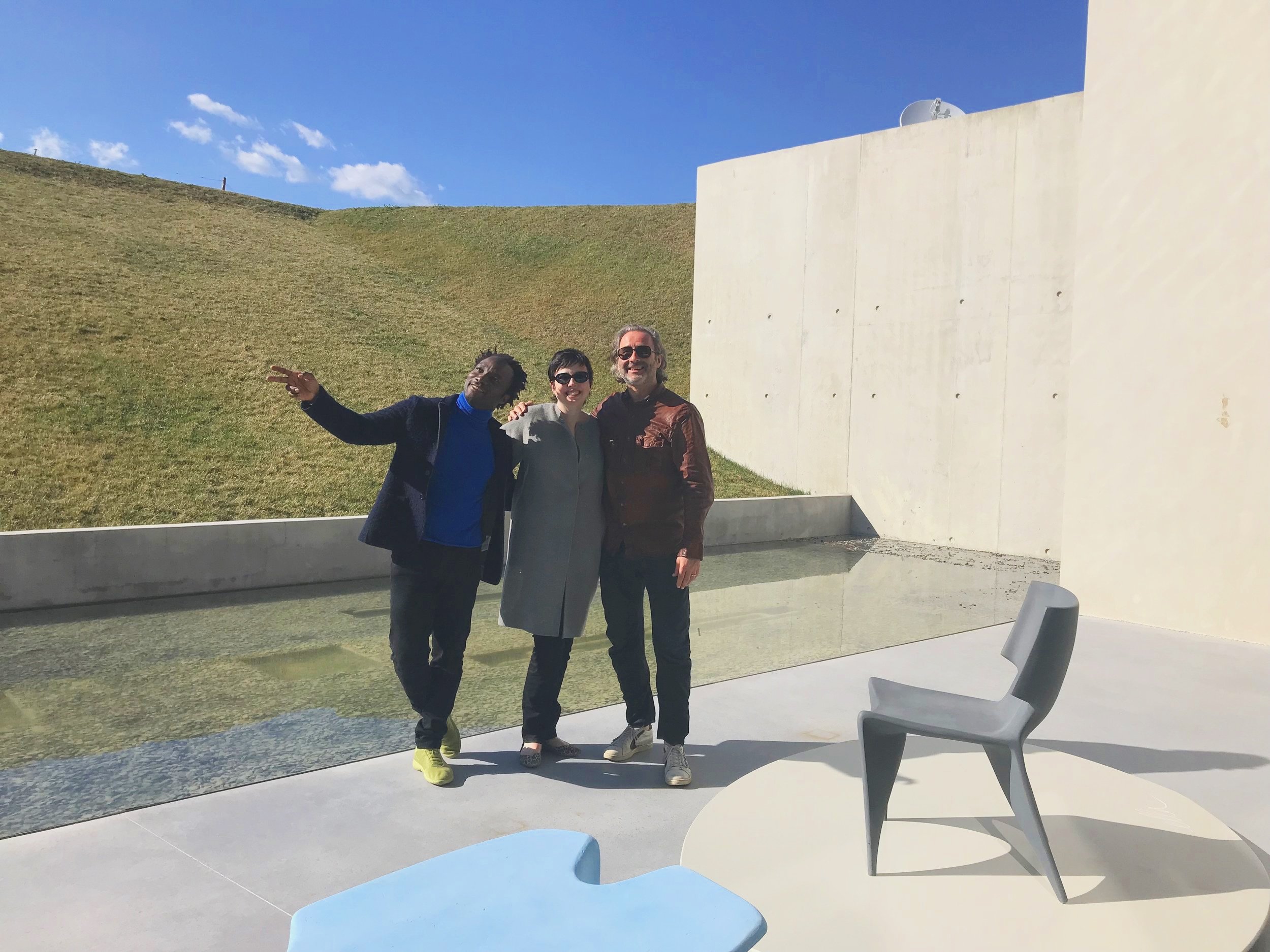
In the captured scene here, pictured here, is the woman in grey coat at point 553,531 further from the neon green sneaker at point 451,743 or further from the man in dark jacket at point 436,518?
the neon green sneaker at point 451,743

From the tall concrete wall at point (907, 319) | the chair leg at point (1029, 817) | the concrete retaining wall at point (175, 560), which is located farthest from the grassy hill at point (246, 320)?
the chair leg at point (1029, 817)

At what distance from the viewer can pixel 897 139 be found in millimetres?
11352

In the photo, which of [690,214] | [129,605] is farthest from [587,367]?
[690,214]

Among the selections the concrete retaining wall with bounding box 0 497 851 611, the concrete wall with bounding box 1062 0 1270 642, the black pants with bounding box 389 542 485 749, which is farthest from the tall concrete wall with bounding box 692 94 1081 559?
the black pants with bounding box 389 542 485 749

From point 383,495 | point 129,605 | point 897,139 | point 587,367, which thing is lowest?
point 129,605

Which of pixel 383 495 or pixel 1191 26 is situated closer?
pixel 383 495

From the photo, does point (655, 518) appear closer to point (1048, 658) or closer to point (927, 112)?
point (1048, 658)

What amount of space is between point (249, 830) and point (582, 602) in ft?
4.23

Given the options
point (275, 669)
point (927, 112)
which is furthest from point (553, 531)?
point (927, 112)

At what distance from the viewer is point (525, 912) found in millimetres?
1411

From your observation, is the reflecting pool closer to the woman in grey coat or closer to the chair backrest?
the woman in grey coat

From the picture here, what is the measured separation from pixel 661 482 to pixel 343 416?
1.13 m

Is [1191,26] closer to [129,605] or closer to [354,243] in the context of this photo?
[129,605]

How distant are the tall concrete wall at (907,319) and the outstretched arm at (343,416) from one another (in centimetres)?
864
